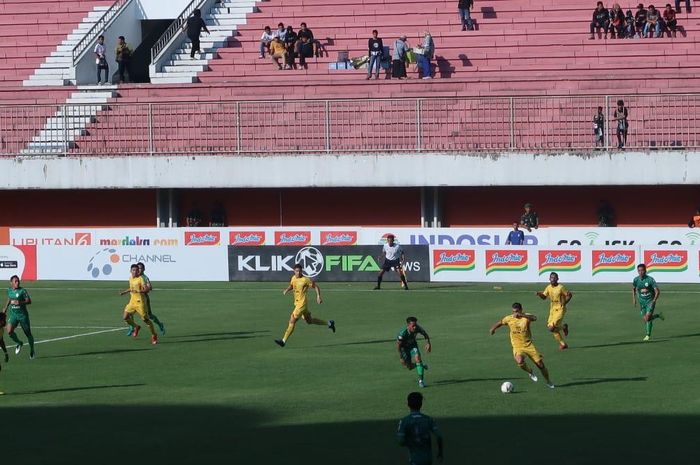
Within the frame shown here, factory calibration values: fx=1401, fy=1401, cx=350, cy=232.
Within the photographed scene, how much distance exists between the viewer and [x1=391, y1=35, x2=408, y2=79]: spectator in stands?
55.0m

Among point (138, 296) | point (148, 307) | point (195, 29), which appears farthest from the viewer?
point (195, 29)

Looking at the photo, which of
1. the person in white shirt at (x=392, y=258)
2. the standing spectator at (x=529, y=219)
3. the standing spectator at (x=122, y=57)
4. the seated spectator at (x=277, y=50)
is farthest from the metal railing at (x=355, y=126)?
the person in white shirt at (x=392, y=258)

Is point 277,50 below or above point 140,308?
above

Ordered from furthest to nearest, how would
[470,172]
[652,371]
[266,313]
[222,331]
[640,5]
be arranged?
[640,5] < [470,172] < [266,313] < [222,331] < [652,371]

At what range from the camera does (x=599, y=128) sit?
1944 inches

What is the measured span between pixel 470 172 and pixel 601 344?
18.8 metres

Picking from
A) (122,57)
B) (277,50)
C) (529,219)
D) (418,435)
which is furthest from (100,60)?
(418,435)

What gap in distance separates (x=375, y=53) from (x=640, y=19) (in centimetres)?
1051

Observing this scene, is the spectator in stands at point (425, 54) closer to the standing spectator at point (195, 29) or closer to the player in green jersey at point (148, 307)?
the standing spectator at point (195, 29)

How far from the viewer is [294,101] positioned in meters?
53.0

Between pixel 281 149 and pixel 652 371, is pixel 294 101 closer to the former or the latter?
pixel 281 149

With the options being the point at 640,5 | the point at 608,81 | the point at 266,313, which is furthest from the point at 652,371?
the point at 640,5

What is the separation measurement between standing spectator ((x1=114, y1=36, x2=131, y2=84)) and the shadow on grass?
117ft

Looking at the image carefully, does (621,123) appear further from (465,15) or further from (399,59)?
(465,15)
